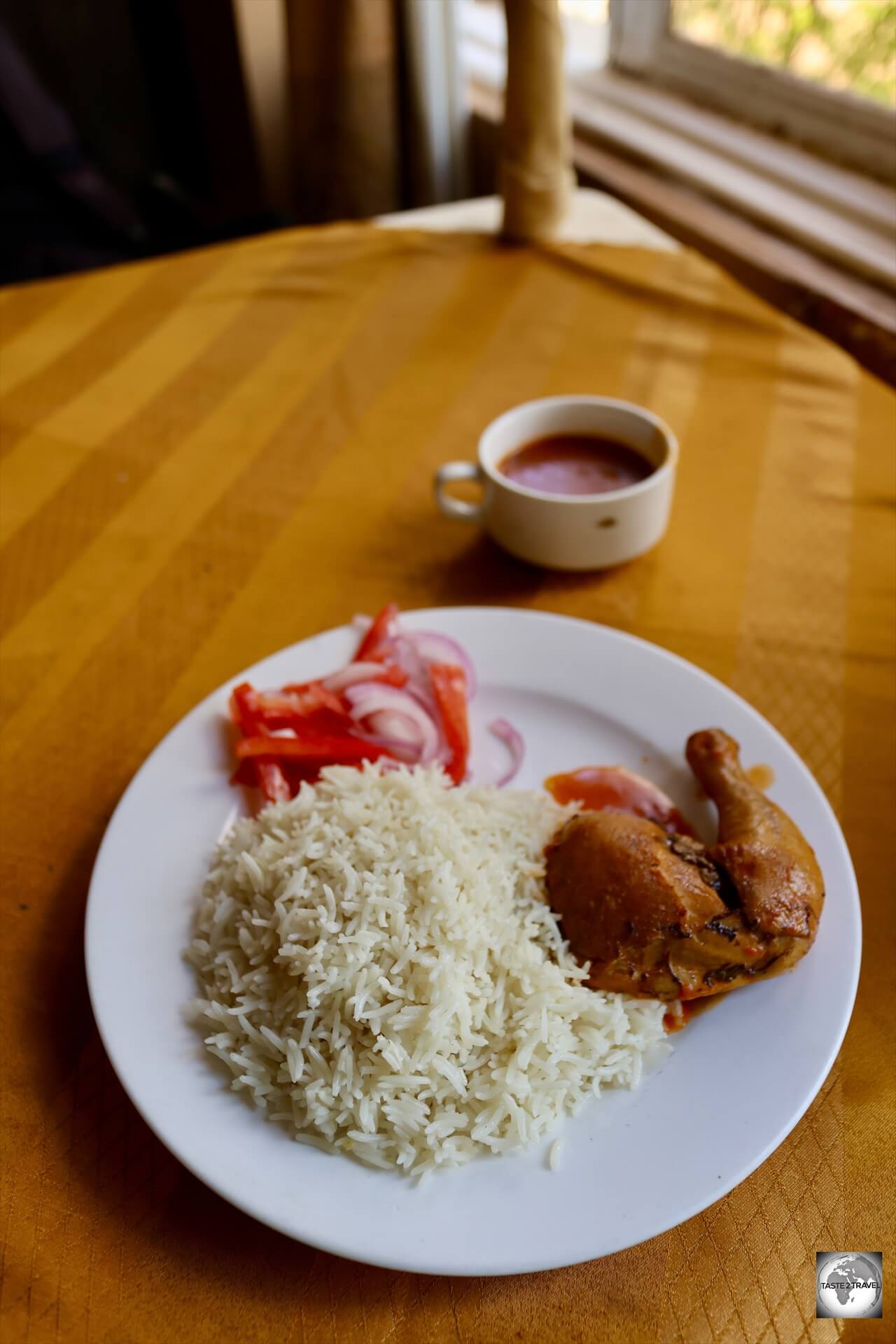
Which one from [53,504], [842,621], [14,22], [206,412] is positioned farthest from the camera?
[14,22]

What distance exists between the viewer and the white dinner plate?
78 centimetres

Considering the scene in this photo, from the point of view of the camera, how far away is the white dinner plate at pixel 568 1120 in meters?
0.78

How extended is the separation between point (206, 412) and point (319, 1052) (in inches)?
51.9

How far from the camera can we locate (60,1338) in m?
0.79

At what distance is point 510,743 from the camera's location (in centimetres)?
124

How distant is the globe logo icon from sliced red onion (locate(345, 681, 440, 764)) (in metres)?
0.65

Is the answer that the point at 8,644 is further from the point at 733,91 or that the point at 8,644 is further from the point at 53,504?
the point at 733,91

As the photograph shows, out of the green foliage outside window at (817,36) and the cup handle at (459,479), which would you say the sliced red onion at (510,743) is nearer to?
the cup handle at (459,479)

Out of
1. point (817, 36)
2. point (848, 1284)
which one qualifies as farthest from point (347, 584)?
point (817, 36)

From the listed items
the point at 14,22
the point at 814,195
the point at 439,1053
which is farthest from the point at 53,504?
the point at 14,22

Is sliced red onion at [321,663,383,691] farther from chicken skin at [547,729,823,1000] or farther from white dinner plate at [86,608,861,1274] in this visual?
chicken skin at [547,729,823,1000]

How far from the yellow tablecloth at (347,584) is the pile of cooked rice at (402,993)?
105 mm

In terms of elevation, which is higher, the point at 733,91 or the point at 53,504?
the point at 733,91

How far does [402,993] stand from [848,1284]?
0.43 meters
